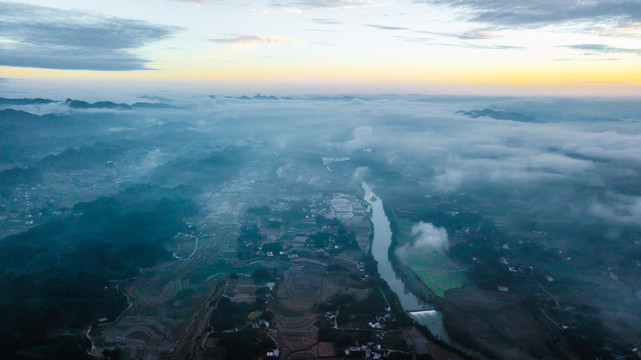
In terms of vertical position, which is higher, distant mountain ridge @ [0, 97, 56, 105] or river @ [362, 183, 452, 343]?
distant mountain ridge @ [0, 97, 56, 105]

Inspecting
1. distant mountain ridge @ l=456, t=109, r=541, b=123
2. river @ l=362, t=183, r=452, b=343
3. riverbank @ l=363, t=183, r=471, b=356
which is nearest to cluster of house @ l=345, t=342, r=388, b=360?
riverbank @ l=363, t=183, r=471, b=356

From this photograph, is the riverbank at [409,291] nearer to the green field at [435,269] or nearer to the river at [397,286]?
the river at [397,286]

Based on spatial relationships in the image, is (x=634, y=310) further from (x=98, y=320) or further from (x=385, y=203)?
(x=98, y=320)

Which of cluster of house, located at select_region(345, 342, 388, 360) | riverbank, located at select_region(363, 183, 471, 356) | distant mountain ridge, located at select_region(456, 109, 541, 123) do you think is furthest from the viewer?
distant mountain ridge, located at select_region(456, 109, 541, 123)

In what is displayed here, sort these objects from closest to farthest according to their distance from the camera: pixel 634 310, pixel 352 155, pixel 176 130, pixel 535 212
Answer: pixel 634 310, pixel 535 212, pixel 352 155, pixel 176 130

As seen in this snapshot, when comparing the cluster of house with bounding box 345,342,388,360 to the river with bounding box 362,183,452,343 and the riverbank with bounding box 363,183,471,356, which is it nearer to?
the riverbank with bounding box 363,183,471,356

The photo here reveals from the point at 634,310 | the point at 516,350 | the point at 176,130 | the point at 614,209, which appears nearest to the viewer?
the point at 516,350

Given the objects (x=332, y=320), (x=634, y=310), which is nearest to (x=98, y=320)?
(x=332, y=320)

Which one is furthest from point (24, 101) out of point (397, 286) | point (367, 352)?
point (367, 352)
